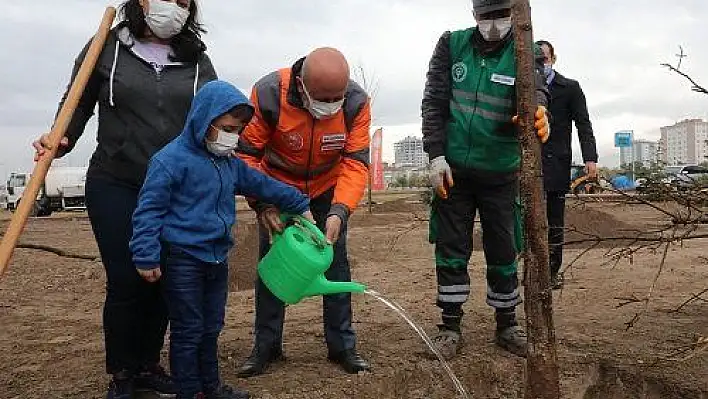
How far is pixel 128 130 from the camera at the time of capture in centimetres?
312

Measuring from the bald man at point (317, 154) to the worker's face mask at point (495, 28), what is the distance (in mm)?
733

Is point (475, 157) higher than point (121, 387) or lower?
higher

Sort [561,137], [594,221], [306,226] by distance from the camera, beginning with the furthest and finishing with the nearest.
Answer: [594,221] → [561,137] → [306,226]

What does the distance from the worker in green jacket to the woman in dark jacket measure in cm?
138

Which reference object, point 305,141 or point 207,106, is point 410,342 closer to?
point 305,141

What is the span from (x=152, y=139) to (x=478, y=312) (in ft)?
9.54

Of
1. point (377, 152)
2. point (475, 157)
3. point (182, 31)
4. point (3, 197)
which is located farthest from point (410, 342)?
point (3, 197)

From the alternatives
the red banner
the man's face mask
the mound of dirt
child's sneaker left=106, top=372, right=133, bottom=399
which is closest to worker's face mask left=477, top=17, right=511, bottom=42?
the man's face mask

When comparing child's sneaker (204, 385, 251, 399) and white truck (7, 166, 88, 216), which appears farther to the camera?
white truck (7, 166, 88, 216)

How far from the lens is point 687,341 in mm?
4312

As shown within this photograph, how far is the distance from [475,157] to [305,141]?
949 millimetres

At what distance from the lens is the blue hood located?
2.91 metres

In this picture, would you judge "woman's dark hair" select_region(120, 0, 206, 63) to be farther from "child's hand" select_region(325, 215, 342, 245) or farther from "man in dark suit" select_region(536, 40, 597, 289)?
"man in dark suit" select_region(536, 40, 597, 289)

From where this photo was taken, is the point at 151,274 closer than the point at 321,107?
Yes
